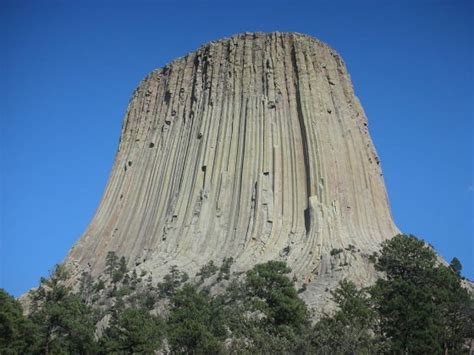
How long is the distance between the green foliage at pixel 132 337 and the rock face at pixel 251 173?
45.0 ft

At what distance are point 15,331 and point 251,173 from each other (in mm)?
27196

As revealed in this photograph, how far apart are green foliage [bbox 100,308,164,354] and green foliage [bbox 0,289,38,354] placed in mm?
3488

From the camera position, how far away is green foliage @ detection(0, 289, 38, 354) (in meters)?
31.7

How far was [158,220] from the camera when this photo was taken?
5816 centimetres

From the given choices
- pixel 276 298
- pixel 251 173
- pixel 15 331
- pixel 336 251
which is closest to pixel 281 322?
pixel 276 298

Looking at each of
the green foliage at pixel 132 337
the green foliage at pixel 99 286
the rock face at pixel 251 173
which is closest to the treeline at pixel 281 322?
the green foliage at pixel 132 337

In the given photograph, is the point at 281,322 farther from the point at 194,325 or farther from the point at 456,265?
the point at 456,265

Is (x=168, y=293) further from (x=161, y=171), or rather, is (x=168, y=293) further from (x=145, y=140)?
(x=145, y=140)

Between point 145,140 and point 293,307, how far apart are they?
3832 centimetres

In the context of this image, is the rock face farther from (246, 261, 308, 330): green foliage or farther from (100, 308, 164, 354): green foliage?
(100, 308, 164, 354): green foliage

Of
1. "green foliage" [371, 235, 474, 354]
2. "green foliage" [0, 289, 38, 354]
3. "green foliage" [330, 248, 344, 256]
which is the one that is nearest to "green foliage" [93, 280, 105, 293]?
"green foliage" [330, 248, 344, 256]

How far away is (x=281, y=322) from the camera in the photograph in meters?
33.1

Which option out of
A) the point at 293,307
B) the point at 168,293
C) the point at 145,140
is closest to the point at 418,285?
the point at 293,307

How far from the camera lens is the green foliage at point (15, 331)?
31.7 meters
